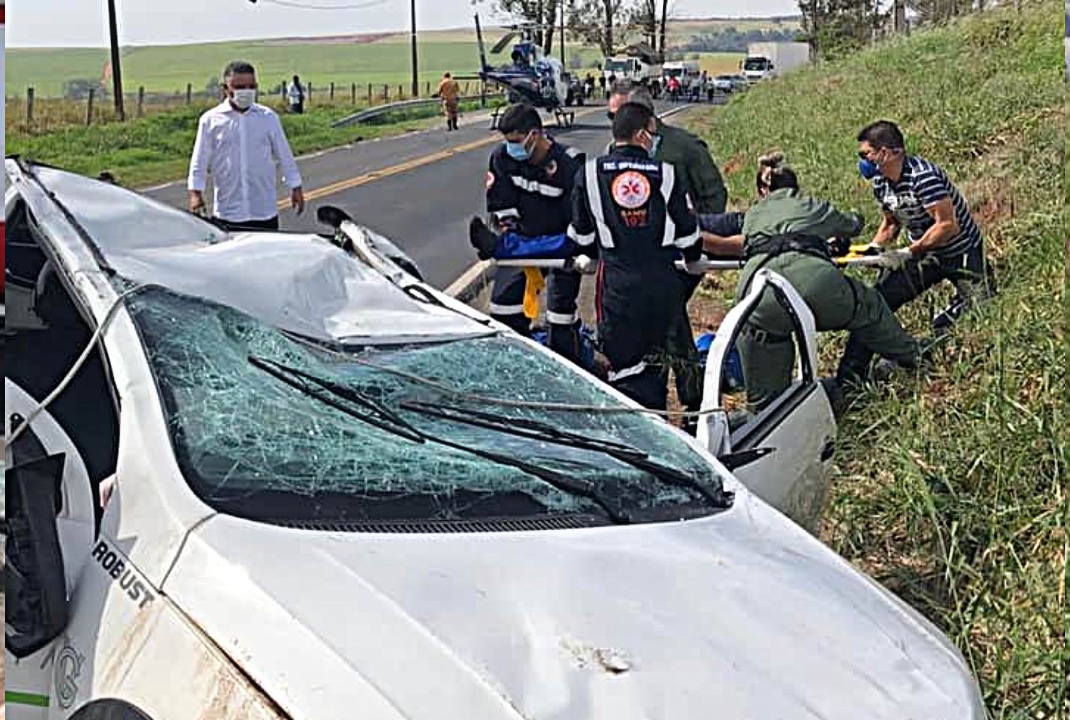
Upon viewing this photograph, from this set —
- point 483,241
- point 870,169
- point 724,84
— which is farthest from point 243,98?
point 724,84

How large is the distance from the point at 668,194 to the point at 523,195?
159 centimetres

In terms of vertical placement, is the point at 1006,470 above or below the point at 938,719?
below

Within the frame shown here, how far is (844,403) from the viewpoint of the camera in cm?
599

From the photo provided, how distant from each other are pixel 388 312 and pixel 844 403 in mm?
2821

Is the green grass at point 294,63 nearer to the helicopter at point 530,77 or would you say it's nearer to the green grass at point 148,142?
the green grass at point 148,142

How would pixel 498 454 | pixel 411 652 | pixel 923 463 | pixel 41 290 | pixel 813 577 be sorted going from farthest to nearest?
pixel 923 463 < pixel 41 290 < pixel 498 454 < pixel 813 577 < pixel 411 652

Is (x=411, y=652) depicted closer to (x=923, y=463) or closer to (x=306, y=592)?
(x=306, y=592)

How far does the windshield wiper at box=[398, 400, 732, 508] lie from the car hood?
331 millimetres

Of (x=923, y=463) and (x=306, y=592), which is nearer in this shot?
(x=306, y=592)

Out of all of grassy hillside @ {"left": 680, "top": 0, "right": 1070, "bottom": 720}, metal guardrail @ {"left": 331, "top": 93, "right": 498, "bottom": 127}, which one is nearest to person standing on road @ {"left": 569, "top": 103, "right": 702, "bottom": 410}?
grassy hillside @ {"left": 680, "top": 0, "right": 1070, "bottom": 720}

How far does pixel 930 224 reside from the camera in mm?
6785

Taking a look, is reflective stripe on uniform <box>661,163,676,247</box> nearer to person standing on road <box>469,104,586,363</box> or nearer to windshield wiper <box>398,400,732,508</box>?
person standing on road <box>469,104,586,363</box>

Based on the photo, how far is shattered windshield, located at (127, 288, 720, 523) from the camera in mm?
2672

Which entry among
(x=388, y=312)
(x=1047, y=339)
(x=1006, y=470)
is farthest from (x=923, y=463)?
(x=388, y=312)
